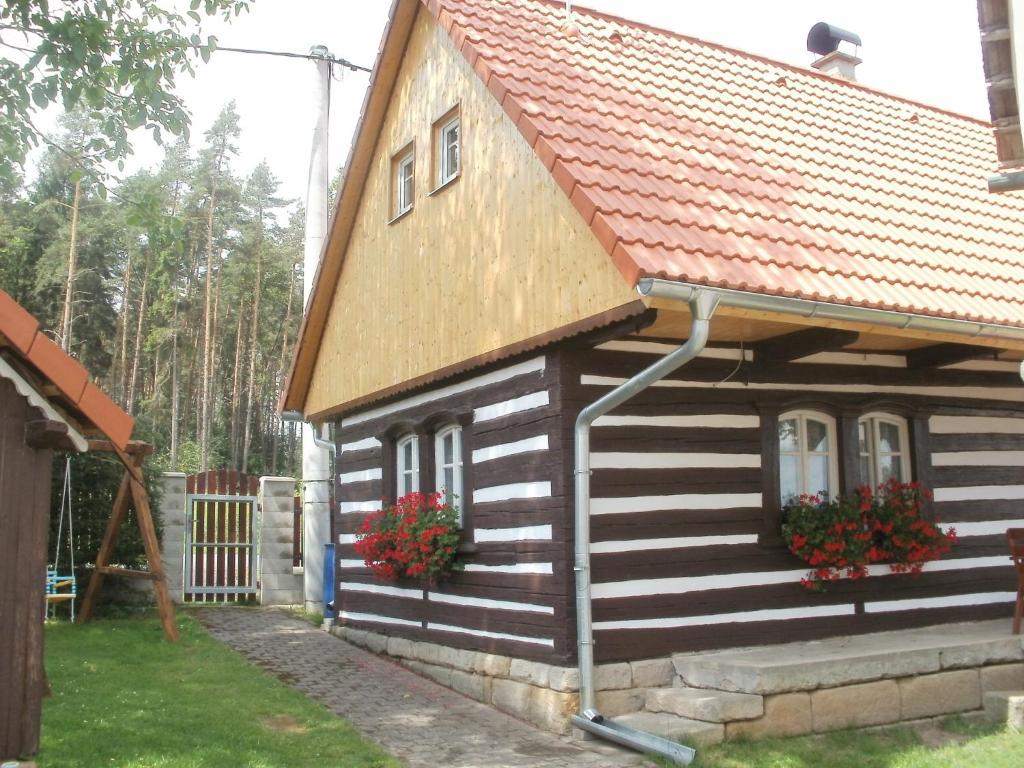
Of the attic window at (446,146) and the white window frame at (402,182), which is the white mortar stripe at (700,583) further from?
the white window frame at (402,182)

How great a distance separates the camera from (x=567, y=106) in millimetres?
8469

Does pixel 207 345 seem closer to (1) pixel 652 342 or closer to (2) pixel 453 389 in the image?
(2) pixel 453 389

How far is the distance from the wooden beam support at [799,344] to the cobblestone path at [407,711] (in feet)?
11.2

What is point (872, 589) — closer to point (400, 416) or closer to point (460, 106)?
point (400, 416)

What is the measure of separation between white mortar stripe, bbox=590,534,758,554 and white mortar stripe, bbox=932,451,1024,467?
2.49m

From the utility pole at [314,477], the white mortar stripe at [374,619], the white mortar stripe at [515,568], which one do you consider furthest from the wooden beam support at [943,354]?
the utility pole at [314,477]

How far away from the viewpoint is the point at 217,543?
52.1 feet

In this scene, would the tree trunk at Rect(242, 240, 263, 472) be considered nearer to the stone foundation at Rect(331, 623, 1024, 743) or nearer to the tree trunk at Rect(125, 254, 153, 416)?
the tree trunk at Rect(125, 254, 153, 416)

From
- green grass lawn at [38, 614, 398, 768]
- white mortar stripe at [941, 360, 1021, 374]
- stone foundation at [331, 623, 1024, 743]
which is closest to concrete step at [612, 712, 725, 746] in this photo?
stone foundation at [331, 623, 1024, 743]

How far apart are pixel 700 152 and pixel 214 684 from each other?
6386 millimetres

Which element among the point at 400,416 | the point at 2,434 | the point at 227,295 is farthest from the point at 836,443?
the point at 227,295

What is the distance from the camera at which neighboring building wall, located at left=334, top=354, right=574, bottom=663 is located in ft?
25.7

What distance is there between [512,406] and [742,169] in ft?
9.29

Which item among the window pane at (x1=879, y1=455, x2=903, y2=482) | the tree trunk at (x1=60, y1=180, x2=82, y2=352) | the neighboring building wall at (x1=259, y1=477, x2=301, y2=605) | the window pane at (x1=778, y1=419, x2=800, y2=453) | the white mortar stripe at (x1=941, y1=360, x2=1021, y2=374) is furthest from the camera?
the tree trunk at (x1=60, y1=180, x2=82, y2=352)
